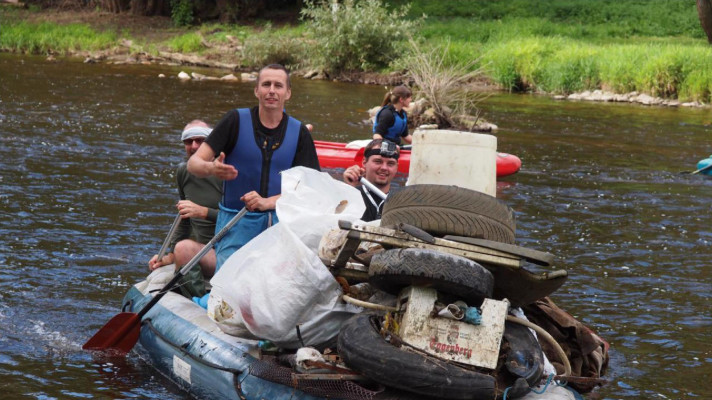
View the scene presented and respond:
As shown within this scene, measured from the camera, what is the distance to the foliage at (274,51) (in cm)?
3117

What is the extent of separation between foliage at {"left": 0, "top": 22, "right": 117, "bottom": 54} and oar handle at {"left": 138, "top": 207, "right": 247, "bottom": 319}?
93.8ft

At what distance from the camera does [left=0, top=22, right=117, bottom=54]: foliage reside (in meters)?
33.3

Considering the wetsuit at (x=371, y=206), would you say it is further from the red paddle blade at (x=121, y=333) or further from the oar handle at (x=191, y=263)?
the red paddle blade at (x=121, y=333)

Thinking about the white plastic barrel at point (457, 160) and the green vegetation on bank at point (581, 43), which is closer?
the white plastic barrel at point (457, 160)

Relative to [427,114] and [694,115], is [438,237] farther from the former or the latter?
[694,115]

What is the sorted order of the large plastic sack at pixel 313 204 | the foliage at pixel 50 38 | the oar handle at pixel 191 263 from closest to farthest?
the large plastic sack at pixel 313 204
the oar handle at pixel 191 263
the foliage at pixel 50 38

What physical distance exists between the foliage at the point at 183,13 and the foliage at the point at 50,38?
352 cm

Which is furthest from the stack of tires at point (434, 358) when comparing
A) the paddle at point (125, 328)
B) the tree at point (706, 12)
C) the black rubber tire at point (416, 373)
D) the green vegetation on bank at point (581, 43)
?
the green vegetation on bank at point (581, 43)

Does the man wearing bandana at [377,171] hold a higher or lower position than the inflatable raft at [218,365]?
higher

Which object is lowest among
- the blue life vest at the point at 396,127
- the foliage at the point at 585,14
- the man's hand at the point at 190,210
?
the blue life vest at the point at 396,127

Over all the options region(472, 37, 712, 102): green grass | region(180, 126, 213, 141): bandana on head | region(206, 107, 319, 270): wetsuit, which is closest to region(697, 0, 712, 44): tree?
region(472, 37, 712, 102): green grass

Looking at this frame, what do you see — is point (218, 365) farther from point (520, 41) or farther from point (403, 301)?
point (520, 41)

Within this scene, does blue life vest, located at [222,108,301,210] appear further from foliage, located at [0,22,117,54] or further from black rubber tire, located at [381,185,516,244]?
foliage, located at [0,22,117,54]

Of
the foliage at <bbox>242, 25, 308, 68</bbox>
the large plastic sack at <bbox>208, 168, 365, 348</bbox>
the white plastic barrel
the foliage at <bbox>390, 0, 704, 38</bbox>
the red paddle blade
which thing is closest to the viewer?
the large plastic sack at <bbox>208, 168, 365, 348</bbox>
